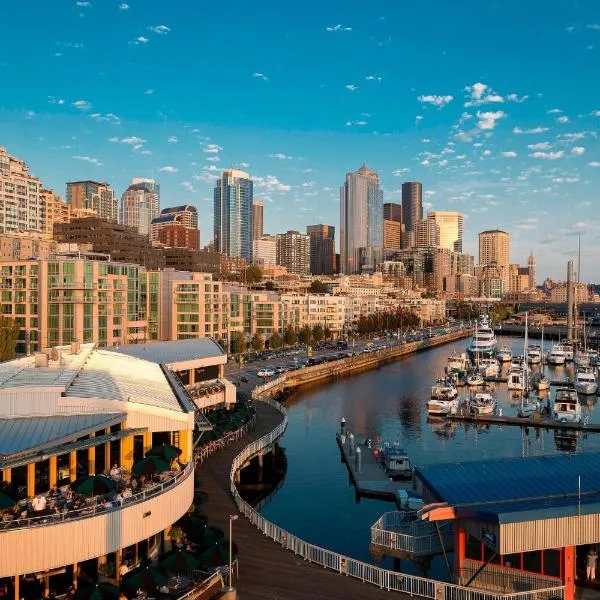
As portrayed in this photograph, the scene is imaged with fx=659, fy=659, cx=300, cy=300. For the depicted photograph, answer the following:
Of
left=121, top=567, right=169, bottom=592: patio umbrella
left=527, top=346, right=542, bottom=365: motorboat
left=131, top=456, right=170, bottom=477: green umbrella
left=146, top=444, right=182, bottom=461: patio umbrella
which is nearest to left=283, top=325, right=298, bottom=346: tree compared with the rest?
left=527, top=346, right=542, bottom=365: motorboat

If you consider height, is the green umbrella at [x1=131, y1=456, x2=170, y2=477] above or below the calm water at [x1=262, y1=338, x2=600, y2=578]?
above

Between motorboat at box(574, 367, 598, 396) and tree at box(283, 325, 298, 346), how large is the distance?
55259mm

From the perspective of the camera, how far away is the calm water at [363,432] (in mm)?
37812

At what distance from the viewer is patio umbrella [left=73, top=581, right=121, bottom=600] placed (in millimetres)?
19469

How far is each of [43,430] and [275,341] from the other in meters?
99.0

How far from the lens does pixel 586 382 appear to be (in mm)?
86000

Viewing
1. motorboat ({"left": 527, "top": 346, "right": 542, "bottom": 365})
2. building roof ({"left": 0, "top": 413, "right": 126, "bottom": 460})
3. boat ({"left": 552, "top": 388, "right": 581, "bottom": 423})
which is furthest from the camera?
motorboat ({"left": 527, "top": 346, "right": 542, "bottom": 365})

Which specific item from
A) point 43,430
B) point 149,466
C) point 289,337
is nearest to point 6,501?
point 43,430

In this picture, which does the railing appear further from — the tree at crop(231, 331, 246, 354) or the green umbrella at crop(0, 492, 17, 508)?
the tree at crop(231, 331, 246, 354)

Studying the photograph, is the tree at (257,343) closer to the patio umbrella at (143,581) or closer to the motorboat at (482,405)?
the motorboat at (482,405)

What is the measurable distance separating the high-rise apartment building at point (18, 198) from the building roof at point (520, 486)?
6644 inches

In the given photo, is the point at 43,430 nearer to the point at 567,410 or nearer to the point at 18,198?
the point at 567,410

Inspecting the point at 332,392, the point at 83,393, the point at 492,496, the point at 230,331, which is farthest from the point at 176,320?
the point at 492,496

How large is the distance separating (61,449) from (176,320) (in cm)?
7677
